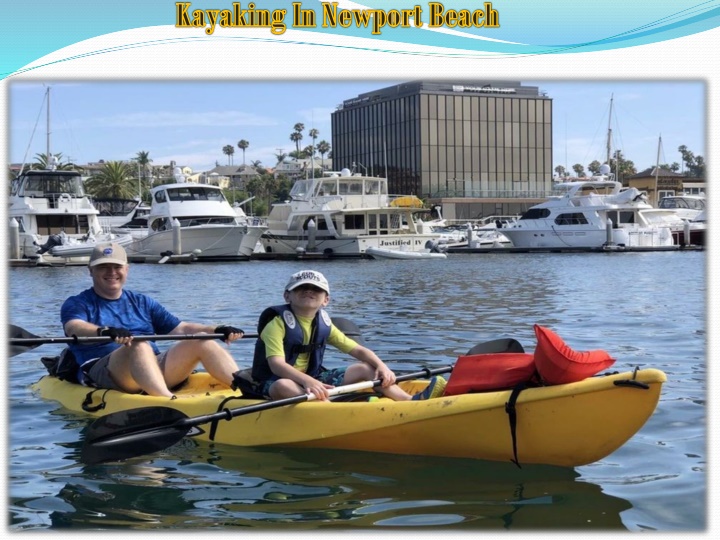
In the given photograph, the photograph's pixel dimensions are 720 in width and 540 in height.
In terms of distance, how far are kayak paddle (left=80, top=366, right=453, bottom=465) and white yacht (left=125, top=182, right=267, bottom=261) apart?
31.0 m

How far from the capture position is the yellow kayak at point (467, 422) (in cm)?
611

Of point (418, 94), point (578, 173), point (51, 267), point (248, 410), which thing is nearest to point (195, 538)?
point (248, 410)

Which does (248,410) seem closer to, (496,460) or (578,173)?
(496,460)

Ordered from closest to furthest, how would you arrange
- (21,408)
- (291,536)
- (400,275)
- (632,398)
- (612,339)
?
(291,536) → (632,398) → (21,408) → (612,339) → (400,275)

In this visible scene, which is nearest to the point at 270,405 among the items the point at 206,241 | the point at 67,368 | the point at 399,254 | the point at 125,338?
the point at 125,338

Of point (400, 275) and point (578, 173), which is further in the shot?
point (578, 173)

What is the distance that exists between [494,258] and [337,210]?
7.52 meters

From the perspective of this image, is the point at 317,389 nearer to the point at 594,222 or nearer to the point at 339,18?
the point at 339,18

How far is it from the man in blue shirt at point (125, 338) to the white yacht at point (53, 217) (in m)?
28.0

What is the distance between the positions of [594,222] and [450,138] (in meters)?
22.1

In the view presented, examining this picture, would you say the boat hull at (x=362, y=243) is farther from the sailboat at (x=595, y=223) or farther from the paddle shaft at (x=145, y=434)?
the paddle shaft at (x=145, y=434)

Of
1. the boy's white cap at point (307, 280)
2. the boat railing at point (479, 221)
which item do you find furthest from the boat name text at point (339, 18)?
the boat railing at point (479, 221)

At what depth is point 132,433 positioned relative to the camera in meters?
6.47

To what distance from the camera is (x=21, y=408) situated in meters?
8.98
